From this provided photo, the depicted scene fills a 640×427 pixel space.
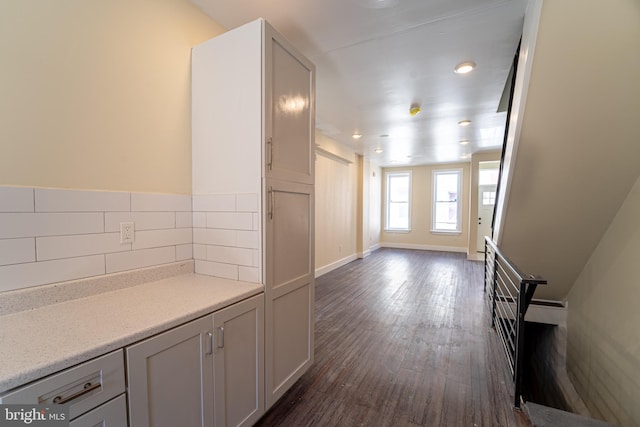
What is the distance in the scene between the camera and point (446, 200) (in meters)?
7.94

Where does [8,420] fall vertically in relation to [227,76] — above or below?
below

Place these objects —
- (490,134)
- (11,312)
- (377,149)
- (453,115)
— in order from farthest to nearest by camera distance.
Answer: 1. (377,149)
2. (490,134)
3. (453,115)
4. (11,312)

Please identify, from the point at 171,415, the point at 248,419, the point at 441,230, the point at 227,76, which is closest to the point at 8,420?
the point at 171,415

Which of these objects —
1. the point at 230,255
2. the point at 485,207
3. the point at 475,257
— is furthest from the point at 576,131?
the point at 485,207

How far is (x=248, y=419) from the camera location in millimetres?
1496

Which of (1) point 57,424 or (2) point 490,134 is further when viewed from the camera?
(2) point 490,134

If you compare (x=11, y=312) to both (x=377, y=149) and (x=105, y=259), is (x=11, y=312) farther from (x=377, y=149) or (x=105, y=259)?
(x=377, y=149)

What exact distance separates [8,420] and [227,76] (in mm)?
1674

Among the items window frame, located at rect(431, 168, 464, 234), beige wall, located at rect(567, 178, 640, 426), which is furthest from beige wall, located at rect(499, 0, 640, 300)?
window frame, located at rect(431, 168, 464, 234)

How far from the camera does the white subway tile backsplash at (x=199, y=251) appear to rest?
180 cm

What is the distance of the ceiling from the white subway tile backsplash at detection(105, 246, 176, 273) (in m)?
1.62

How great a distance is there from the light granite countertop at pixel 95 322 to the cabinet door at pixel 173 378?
0.06m

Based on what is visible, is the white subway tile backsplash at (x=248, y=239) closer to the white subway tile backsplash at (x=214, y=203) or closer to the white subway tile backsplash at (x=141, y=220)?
the white subway tile backsplash at (x=214, y=203)

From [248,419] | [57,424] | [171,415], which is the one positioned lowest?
[248,419]
